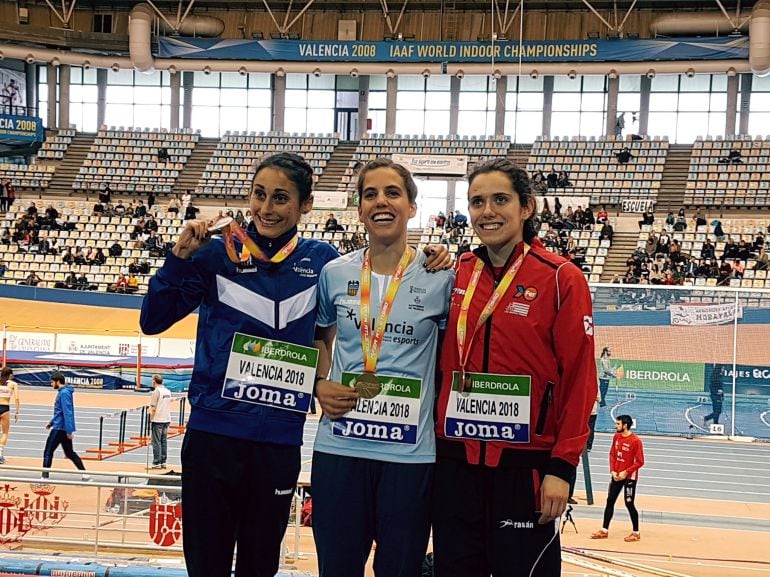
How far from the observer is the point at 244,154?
33.0 metres

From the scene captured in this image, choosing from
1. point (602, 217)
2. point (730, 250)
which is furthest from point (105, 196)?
point (730, 250)

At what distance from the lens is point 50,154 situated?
34281 mm

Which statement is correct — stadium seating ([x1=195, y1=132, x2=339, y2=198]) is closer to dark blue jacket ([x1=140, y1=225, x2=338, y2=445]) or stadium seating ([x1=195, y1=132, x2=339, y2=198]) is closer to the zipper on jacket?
dark blue jacket ([x1=140, y1=225, x2=338, y2=445])

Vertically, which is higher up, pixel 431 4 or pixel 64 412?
pixel 431 4

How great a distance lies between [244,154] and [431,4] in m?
8.58

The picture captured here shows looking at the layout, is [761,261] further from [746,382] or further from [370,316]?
[370,316]

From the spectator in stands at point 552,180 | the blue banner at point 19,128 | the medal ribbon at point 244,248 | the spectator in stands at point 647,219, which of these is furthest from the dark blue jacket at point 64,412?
the blue banner at point 19,128

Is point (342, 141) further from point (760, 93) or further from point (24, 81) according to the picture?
point (760, 93)

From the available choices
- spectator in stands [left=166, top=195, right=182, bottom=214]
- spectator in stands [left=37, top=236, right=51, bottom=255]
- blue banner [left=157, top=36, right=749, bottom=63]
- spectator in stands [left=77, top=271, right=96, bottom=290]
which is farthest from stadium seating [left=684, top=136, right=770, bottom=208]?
spectator in stands [left=37, top=236, right=51, bottom=255]

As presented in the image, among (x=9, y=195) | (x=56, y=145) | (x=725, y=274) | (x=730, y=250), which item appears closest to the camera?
(x=725, y=274)

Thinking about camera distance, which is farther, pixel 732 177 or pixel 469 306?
pixel 732 177

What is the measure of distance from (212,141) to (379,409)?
33.0m

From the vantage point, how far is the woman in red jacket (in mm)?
2836

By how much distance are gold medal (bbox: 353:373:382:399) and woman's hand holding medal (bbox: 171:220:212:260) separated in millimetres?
691
